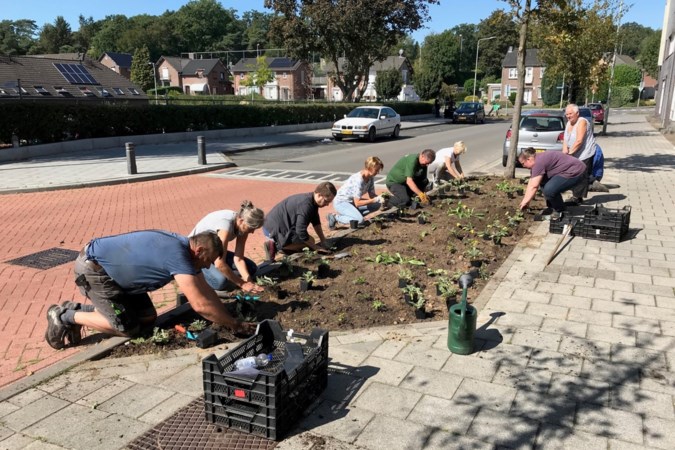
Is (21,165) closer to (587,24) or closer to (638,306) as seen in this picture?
(638,306)

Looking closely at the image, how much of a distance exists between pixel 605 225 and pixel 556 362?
408 centimetres

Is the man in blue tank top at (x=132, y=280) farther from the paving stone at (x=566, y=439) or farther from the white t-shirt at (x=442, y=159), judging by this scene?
the white t-shirt at (x=442, y=159)

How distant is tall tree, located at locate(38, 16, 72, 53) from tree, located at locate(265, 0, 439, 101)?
102644 mm

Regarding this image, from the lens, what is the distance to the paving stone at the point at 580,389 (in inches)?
138

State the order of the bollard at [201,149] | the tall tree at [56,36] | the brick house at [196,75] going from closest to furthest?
the bollard at [201,149] → the brick house at [196,75] → the tall tree at [56,36]

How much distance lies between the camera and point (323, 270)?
5.84 m

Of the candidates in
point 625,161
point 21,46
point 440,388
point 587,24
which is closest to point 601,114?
point 587,24

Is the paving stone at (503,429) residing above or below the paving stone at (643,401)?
below

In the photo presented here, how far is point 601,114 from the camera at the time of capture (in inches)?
1492

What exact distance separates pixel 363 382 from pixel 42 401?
7.16 ft

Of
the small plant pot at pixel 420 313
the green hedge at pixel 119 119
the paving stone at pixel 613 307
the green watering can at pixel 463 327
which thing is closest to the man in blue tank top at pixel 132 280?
the small plant pot at pixel 420 313

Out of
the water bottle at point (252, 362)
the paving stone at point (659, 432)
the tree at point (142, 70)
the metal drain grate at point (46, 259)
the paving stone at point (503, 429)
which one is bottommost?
the metal drain grate at point (46, 259)

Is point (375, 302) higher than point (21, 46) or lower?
lower

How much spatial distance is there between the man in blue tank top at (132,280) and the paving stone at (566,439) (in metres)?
2.34
